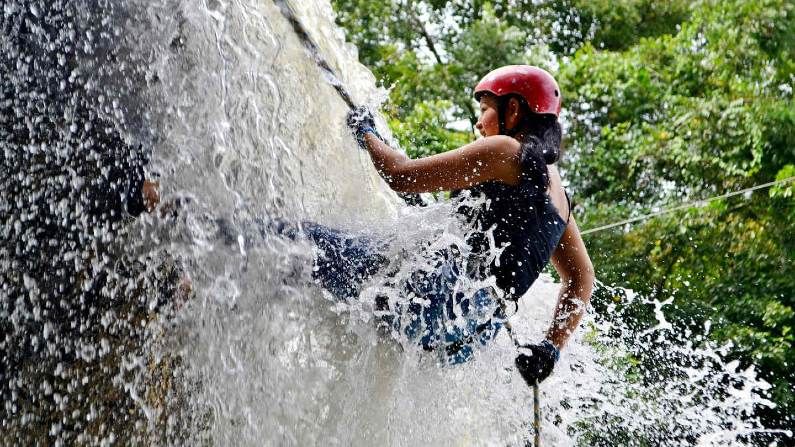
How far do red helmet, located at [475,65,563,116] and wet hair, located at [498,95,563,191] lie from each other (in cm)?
2

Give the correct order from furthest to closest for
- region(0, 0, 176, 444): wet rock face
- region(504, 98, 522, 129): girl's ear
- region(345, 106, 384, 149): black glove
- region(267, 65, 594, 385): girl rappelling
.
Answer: region(504, 98, 522, 129): girl's ear, region(345, 106, 384, 149): black glove, region(267, 65, 594, 385): girl rappelling, region(0, 0, 176, 444): wet rock face

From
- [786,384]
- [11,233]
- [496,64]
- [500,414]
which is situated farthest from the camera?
[496,64]

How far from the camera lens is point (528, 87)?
9.34 ft

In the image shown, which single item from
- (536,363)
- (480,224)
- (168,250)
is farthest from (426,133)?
(168,250)

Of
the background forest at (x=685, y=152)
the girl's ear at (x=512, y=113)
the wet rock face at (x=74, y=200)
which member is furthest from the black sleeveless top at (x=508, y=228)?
the background forest at (x=685, y=152)

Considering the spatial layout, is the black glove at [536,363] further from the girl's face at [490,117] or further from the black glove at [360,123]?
the black glove at [360,123]

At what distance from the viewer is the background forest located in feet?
25.1

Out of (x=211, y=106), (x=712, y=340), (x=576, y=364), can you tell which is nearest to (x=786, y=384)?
(x=712, y=340)

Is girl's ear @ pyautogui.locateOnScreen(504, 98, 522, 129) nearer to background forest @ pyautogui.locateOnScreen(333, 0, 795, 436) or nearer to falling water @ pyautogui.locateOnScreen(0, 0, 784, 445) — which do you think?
falling water @ pyautogui.locateOnScreen(0, 0, 784, 445)

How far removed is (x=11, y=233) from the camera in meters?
2.32

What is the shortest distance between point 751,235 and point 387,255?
6191 mm

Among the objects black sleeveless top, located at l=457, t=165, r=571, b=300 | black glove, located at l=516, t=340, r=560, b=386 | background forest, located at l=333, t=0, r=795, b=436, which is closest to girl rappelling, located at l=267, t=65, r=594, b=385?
black sleeveless top, located at l=457, t=165, r=571, b=300

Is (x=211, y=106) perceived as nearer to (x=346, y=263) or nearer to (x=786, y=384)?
(x=346, y=263)

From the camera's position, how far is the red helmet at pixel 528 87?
2.84 metres
